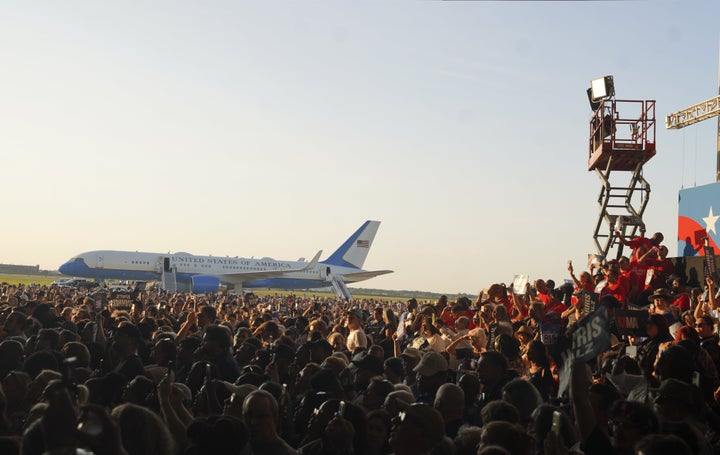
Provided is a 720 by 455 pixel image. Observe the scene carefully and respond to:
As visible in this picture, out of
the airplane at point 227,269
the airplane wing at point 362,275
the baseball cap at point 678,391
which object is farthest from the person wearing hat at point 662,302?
the airplane wing at point 362,275

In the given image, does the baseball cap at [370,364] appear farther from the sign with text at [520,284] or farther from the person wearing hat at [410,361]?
the sign with text at [520,284]

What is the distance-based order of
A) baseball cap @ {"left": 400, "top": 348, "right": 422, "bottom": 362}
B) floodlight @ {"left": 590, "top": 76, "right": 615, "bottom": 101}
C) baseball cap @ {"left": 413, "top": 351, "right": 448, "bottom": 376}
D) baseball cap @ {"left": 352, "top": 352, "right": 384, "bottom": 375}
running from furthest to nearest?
floodlight @ {"left": 590, "top": 76, "right": 615, "bottom": 101}, baseball cap @ {"left": 400, "top": 348, "right": 422, "bottom": 362}, baseball cap @ {"left": 352, "top": 352, "right": 384, "bottom": 375}, baseball cap @ {"left": 413, "top": 351, "right": 448, "bottom": 376}

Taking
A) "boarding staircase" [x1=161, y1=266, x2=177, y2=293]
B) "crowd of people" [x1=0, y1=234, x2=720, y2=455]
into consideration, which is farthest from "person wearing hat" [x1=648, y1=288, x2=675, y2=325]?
"boarding staircase" [x1=161, y1=266, x2=177, y2=293]

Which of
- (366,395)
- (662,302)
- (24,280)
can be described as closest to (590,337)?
(366,395)

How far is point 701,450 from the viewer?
154 inches

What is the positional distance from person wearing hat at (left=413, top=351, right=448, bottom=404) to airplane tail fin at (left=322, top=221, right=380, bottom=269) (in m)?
62.4

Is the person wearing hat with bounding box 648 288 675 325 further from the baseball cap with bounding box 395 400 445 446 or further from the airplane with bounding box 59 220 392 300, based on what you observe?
the airplane with bounding box 59 220 392 300

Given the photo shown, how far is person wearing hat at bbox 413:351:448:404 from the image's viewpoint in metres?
6.63

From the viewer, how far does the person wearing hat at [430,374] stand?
21.7 ft

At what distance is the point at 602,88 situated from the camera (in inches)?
655

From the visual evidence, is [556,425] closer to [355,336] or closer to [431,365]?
[431,365]

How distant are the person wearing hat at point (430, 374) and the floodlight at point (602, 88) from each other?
454 inches

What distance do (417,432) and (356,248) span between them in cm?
6563

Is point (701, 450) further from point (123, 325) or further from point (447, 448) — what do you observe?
point (123, 325)
